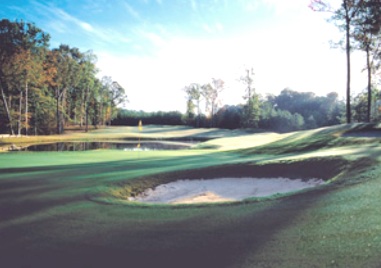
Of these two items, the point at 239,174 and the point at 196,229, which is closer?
the point at 196,229

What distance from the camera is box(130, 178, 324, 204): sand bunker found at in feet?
28.8

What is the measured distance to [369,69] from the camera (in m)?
27.9

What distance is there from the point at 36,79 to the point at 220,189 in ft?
134

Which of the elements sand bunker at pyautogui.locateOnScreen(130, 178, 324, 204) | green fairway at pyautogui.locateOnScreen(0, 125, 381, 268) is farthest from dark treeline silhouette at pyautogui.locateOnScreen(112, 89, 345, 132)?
green fairway at pyautogui.locateOnScreen(0, 125, 381, 268)

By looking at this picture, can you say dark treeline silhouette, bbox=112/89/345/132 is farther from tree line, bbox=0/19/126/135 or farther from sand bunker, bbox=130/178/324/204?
sand bunker, bbox=130/178/324/204

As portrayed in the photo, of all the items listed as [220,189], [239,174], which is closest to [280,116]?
[239,174]

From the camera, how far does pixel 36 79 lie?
42312 mm

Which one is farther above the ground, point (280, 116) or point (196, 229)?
point (280, 116)

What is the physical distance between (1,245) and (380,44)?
32.8 m

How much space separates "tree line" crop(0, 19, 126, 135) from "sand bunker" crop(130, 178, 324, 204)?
1519 inches

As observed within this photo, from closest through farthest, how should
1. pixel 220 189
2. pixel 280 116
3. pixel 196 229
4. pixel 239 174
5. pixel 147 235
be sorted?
pixel 147 235 → pixel 196 229 → pixel 220 189 → pixel 239 174 → pixel 280 116

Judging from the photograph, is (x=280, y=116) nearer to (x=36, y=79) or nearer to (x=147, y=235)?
(x=36, y=79)

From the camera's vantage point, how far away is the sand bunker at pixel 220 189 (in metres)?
8.77

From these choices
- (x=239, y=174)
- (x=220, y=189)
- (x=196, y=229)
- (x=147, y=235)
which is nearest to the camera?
(x=147, y=235)
